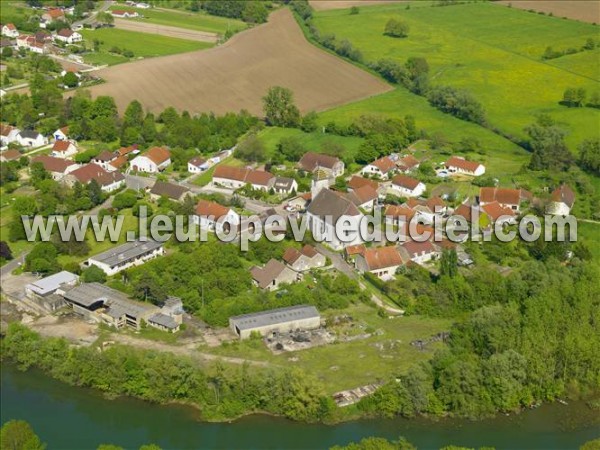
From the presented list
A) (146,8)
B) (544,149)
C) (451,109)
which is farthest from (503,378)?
(146,8)

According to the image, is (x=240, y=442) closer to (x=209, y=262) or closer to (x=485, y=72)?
(x=209, y=262)

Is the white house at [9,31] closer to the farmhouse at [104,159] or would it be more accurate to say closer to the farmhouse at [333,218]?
the farmhouse at [104,159]

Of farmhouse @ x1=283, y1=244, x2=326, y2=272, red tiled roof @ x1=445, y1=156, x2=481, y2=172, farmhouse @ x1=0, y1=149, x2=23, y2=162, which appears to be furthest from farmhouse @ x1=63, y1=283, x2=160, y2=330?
red tiled roof @ x1=445, y1=156, x2=481, y2=172

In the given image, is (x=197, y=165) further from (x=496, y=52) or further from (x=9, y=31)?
(x=9, y=31)

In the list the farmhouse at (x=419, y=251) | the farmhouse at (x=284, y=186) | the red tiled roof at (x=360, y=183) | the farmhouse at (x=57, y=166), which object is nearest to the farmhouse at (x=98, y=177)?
the farmhouse at (x=57, y=166)

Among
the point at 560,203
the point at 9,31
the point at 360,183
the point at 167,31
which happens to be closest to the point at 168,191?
the point at 360,183

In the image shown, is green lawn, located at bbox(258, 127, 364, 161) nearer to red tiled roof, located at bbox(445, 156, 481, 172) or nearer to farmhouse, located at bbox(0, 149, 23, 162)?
red tiled roof, located at bbox(445, 156, 481, 172)
